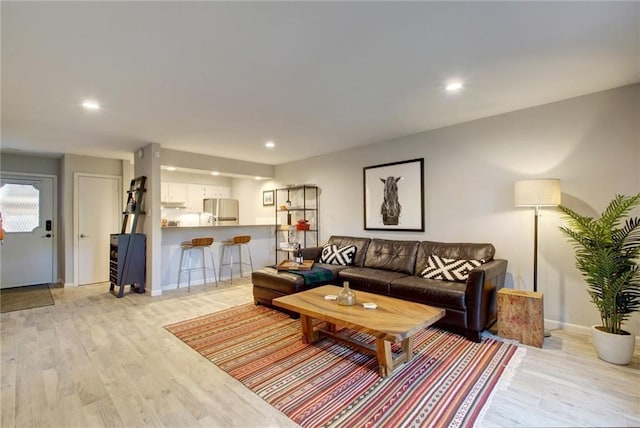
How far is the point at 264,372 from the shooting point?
7.63ft

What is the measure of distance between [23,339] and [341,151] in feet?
15.5

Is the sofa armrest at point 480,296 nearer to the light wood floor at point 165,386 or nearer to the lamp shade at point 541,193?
the light wood floor at point 165,386

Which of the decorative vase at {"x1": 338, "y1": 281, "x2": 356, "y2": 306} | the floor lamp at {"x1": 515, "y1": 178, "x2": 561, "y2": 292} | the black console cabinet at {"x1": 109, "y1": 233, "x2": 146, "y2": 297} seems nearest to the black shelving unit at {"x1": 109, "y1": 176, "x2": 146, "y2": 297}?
the black console cabinet at {"x1": 109, "y1": 233, "x2": 146, "y2": 297}

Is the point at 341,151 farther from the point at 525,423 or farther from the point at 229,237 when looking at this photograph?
the point at 525,423

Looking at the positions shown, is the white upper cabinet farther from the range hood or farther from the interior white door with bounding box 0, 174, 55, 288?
the interior white door with bounding box 0, 174, 55, 288

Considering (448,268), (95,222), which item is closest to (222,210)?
(95,222)

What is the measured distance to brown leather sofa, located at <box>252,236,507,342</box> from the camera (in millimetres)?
2867

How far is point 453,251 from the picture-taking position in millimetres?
3643

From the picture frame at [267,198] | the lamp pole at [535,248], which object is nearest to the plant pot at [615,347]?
the lamp pole at [535,248]

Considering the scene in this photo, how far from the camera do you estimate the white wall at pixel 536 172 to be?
9.27ft

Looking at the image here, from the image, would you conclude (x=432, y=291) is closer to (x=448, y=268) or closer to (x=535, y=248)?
(x=448, y=268)

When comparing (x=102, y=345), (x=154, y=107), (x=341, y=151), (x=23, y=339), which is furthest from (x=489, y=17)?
(x=23, y=339)

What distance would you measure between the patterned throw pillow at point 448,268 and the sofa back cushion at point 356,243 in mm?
1108

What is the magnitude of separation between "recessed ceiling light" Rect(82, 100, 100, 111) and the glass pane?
3743 millimetres
